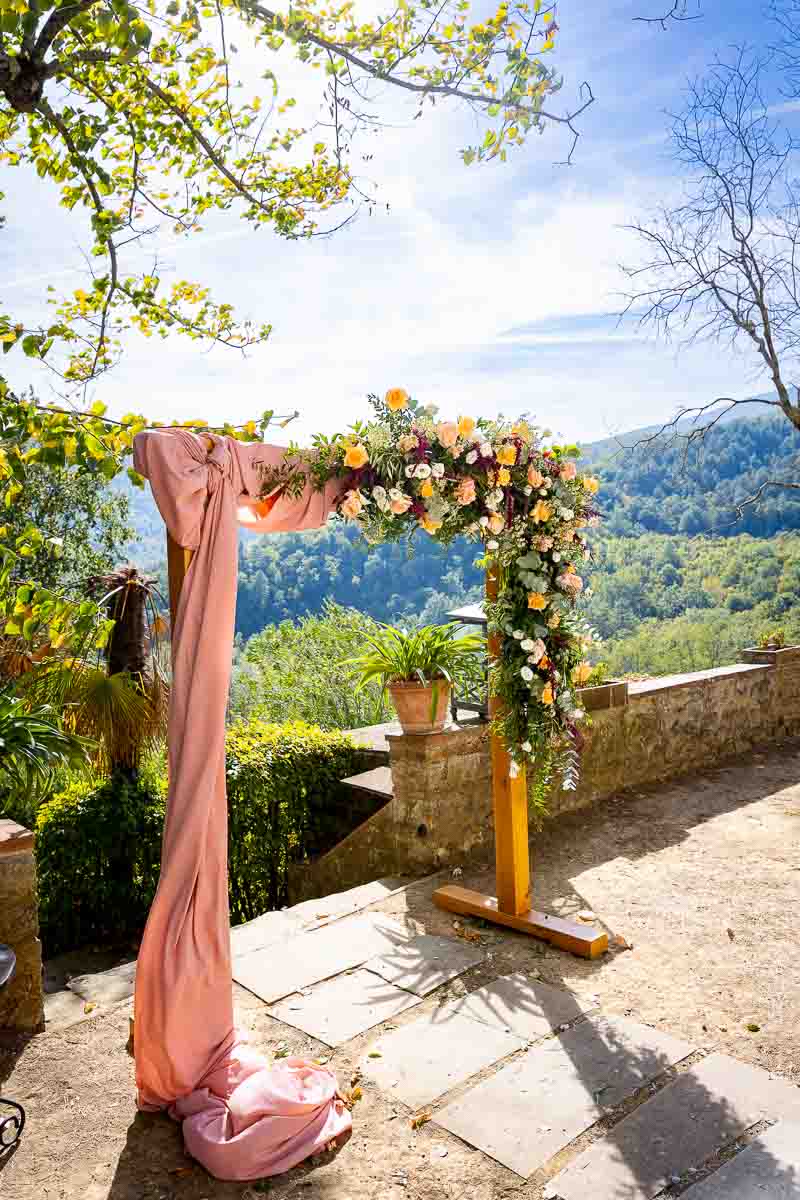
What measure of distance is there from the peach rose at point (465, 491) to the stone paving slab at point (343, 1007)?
2.05 meters

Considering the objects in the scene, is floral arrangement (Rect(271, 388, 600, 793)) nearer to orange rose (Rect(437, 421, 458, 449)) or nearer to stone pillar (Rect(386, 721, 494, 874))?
orange rose (Rect(437, 421, 458, 449))

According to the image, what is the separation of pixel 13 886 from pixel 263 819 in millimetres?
2644

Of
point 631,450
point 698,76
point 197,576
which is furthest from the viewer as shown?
point 631,450

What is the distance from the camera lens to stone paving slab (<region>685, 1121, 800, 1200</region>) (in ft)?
7.16

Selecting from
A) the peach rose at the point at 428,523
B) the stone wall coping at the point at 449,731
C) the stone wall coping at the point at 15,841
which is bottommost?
the stone wall coping at the point at 449,731

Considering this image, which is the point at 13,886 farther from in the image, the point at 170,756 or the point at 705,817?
the point at 705,817

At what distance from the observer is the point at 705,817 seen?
18.5ft

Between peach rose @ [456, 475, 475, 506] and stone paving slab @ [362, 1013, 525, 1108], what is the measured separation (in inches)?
80.9

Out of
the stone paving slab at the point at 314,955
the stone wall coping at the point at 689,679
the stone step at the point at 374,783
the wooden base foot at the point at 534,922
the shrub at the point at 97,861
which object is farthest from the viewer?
the stone wall coping at the point at 689,679

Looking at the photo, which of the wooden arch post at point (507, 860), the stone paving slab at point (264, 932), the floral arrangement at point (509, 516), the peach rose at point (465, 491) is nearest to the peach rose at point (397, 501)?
the floral arrangement at point (509, 516)

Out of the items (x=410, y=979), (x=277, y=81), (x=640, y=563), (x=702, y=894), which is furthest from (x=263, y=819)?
(x=640, y=563)

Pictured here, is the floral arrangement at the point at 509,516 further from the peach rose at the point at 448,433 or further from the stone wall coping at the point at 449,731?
the stone wall coping at the point at 449,731

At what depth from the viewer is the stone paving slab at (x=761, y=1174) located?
218cm

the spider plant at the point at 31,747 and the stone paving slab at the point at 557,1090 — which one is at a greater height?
the spider plant at the point at 31,747
